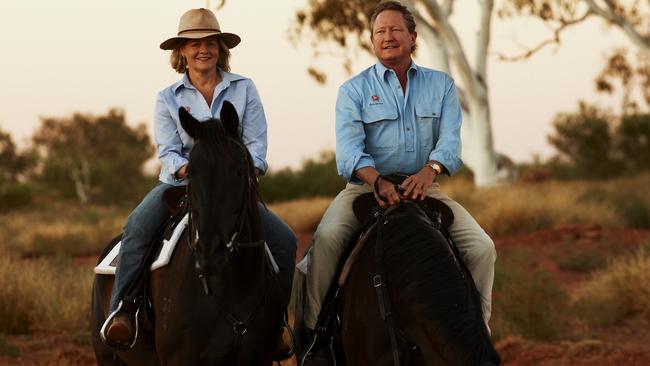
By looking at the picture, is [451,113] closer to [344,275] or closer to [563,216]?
[344,275]

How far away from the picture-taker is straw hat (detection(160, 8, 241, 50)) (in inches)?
276

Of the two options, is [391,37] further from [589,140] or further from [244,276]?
[589,140]

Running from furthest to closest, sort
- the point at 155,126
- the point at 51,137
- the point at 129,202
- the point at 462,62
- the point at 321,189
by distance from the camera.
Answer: the point at 51,137
the point at 129,202
the point at 321,189
the point at 462,62
the point at 155,126

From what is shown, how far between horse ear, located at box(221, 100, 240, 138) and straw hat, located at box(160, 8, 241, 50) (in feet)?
3.50

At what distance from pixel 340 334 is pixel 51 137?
66.7m

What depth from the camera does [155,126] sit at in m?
7.05

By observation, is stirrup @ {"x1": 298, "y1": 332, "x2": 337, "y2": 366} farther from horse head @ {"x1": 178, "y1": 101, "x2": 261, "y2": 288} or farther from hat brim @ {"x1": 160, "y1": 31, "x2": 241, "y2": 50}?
hat brim @ {"x1": 160, "y1": 31, "x2": 241, "y2": 50}

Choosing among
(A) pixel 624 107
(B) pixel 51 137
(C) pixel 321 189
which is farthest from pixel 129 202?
(B) pixel 51 137

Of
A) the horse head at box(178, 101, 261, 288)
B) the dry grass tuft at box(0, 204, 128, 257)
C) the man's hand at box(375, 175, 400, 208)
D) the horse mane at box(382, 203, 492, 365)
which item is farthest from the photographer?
the dry grass tuft at box(0, 204, 128, 257)

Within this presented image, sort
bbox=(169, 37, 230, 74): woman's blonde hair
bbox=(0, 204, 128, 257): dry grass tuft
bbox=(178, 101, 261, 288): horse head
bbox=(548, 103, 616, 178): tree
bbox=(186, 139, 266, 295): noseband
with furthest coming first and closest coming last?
bbox=(548, 103, 616, 178): tree, bbox=(0, 204, 128, 257): dry grass tuft, bbox=(169, 37, 230, 74): woman's blonde hair, bbox=(186, 139, 266, 295): noseband, bbox=(178, 101, 261, 288): horse head

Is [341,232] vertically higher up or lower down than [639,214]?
higher up

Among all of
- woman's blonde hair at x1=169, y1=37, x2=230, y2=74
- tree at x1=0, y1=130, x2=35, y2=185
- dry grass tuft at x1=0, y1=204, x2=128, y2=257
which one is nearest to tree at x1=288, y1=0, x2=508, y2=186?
dry grass tuft at x1=0, y1=204, x2=128, y2=257

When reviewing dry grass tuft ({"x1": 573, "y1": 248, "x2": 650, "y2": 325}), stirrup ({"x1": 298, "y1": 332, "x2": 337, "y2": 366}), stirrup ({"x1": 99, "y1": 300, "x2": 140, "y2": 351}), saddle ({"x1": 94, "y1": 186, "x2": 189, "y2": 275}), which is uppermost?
saddle ({"x1": 94, "y1": 186, "x2": 189, "y2": 275})

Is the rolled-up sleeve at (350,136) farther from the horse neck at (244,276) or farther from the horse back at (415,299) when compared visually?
the horse neck at (244,276)
